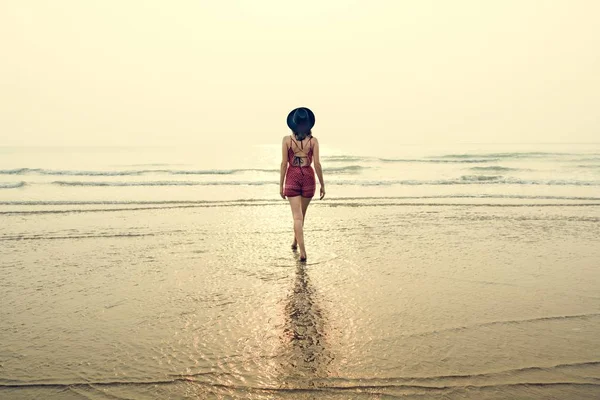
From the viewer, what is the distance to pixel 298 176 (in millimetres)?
6703

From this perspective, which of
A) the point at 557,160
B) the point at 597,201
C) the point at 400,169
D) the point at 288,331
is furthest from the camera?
the point at 557,160

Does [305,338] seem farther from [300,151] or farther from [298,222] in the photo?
[300,151]

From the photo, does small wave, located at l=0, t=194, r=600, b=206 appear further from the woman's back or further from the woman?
the woman's back

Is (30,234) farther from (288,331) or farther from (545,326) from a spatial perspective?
(545,326)

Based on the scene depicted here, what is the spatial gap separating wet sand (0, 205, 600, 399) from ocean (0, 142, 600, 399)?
19mm

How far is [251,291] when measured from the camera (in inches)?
203

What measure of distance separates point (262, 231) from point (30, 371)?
5844 mm

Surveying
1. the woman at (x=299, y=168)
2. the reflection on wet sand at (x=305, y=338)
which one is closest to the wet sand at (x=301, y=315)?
the reflection on wet sand at (x=305, y=338)

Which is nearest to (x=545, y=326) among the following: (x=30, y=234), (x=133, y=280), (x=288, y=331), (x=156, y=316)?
(x=288, y=331)

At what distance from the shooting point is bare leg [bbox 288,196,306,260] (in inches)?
258

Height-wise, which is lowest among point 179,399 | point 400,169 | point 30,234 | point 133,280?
point 179,399

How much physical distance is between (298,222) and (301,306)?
214 cm

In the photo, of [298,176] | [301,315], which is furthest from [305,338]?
[298,176]

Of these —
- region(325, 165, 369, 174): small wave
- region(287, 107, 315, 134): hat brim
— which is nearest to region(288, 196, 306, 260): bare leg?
region(287, 107, 315, 134): hat brim
